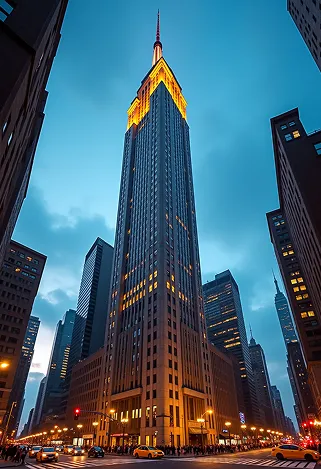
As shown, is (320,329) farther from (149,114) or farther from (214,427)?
(149,114)

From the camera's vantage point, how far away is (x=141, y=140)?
126m

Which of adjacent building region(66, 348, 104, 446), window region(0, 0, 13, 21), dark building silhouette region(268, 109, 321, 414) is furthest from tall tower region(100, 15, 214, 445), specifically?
window region(0, 0, 13, 21)

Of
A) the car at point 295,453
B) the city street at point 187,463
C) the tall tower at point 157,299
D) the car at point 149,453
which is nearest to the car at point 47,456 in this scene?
the city street at point 187,463

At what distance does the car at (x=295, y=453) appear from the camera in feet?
101

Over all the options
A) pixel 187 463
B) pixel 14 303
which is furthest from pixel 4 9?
pixel 14 303

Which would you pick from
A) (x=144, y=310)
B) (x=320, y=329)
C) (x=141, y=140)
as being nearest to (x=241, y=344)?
(x=320, y=329)

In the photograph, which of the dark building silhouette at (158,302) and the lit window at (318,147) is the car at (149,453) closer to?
the dark building silhouette at (158,302)

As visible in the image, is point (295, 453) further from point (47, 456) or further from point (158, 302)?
point (158, 302)

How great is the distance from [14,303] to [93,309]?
8277 centimetres

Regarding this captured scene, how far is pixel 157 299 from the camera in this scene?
75.7 metres

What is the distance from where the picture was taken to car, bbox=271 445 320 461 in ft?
101

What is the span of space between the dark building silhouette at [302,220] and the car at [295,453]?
31.9 m

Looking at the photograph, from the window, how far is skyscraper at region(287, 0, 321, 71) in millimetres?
49989

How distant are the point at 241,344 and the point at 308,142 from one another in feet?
514
